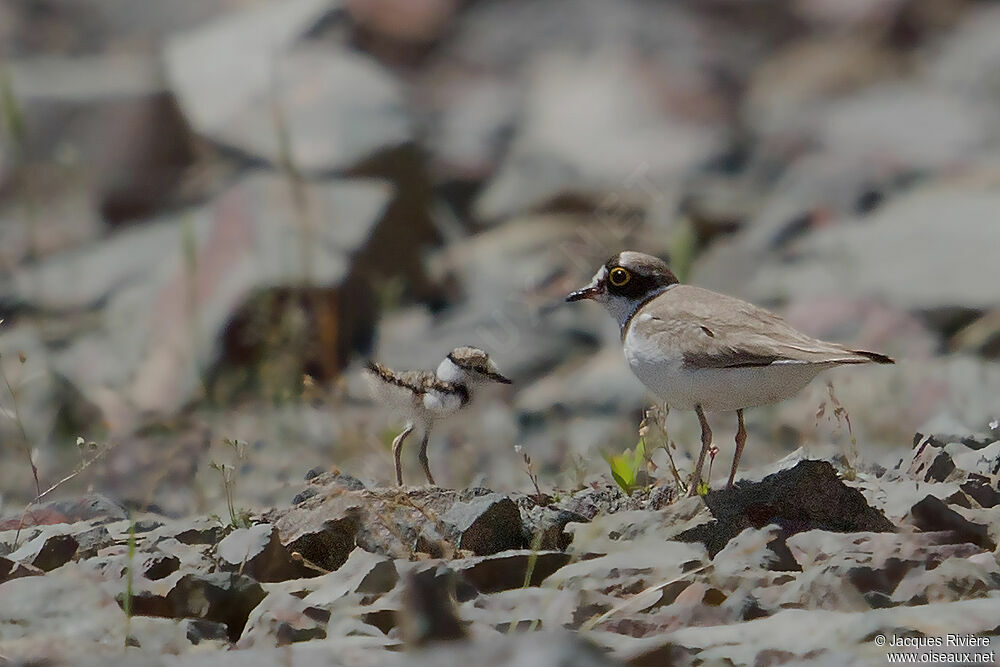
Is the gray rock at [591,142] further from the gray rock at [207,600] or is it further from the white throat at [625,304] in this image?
the gray rock at [207,600]

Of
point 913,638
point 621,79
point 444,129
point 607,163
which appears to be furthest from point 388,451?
point 621,79

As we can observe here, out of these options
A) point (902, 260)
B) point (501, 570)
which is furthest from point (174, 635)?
point (902, 260)

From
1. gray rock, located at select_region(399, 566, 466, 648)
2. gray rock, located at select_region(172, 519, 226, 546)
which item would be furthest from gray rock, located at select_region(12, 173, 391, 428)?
gray rock, located at select_region(399, 566, 466, 648)

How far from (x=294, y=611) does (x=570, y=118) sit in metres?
11.4

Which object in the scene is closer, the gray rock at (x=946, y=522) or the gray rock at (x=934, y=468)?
the gray rock at (x=946, y=522)

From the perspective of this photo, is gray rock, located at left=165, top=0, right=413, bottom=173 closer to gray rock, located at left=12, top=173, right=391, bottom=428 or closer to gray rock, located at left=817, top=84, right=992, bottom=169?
gray rock, located at left=12, top=173, right=391, bottom=428

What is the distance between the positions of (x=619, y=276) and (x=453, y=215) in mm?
7498

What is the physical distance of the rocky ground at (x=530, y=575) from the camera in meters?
3.59

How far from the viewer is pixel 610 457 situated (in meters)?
5.01

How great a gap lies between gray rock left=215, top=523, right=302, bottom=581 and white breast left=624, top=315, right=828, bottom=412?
4.59 feet

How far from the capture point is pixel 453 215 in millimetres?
13008

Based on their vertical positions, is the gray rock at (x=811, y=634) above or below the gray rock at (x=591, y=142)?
below

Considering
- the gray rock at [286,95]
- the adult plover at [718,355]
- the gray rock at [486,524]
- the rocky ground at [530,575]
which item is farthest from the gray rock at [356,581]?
the gray rock at [286,95]

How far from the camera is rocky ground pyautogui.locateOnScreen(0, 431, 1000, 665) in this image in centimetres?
359
